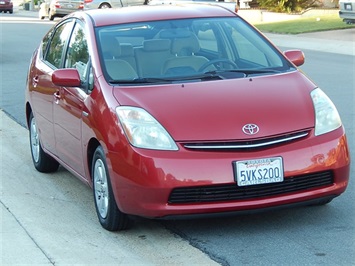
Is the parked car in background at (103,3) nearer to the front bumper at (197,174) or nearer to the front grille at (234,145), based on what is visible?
the front bumper at (197,174)

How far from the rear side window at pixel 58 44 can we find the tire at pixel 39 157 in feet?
2.34

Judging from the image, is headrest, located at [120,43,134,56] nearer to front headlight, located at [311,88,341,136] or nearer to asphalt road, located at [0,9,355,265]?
asphalt road, located at [0,9,355,265]

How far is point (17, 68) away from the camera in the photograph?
19.8m

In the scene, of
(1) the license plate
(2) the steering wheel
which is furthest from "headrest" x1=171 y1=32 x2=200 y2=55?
(1) the license plate

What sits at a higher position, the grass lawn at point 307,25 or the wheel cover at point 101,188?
the wheel cover at point 101,188

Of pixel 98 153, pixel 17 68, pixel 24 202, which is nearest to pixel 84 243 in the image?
pixel 98 153

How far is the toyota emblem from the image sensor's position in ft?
19.9

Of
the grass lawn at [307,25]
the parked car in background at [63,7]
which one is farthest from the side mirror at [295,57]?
the parked car in background at [63,7]

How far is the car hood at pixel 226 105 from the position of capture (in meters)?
6.07

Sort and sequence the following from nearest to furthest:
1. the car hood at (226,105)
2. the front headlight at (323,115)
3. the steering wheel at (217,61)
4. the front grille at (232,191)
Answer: the front grille at (232,191) < the car hood at (226,105) < the front headlight at (323,115) < the steering wheel at (217,61)

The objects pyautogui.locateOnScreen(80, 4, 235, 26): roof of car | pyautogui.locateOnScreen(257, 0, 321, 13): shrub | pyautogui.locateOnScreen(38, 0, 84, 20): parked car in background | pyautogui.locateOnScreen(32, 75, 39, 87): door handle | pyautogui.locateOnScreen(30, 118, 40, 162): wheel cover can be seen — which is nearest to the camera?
pyautogui.locateOnScreen(80, 4, 235, 26): roof of car

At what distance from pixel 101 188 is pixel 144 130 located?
73cm

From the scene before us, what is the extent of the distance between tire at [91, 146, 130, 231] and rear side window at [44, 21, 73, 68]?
1.78m

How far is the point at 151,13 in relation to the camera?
302 inches
